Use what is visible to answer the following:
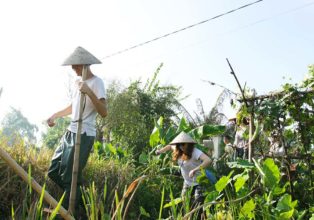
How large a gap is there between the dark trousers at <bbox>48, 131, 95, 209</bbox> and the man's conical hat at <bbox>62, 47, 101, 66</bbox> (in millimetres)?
667

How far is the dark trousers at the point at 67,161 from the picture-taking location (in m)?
3.63

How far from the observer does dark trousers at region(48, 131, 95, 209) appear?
3.63m

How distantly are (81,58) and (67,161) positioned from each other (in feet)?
2.91

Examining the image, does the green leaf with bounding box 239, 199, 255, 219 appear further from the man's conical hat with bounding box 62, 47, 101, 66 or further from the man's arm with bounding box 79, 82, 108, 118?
the man's conical hat with bounding box 62, 47, 101, 66

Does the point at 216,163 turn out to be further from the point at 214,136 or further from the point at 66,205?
the point at 66,205

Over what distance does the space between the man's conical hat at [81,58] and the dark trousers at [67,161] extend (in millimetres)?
667

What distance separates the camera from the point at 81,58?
10.7 feet

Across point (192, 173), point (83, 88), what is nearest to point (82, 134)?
point (83, 88)

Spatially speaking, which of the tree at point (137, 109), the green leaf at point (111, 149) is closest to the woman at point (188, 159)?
the green leaf at point (111, 149)

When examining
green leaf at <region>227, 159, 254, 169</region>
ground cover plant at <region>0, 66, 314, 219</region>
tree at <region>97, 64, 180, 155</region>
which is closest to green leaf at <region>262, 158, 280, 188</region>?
ground cover plant at <region>0, 66, 314, 219</region>

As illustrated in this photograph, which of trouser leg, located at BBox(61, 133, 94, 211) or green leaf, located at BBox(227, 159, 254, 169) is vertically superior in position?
trouser leg, located at BBox(61, 133, 94, 211)

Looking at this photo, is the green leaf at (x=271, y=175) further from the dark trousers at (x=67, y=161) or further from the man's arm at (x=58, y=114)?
the man's arm at (x=58, y=114)

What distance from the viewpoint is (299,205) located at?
4609 millimetres

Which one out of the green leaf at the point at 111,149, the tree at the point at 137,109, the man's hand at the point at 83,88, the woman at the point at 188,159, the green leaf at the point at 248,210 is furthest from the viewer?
the tree at the point at 137,109
